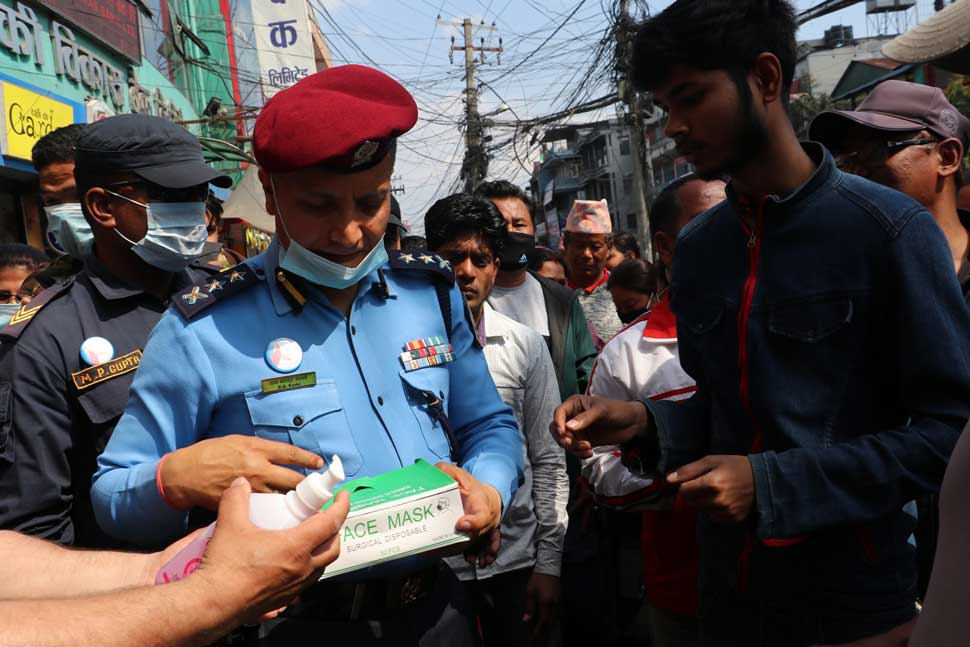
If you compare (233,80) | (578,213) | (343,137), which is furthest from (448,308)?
(233,80)

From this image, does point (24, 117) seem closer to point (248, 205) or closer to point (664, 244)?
point (248, 205)

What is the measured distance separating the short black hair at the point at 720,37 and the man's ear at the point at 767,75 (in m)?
0.02

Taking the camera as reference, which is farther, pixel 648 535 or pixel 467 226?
pixel 467 226

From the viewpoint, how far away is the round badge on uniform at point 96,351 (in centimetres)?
218

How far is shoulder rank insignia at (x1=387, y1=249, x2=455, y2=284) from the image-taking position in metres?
2.04

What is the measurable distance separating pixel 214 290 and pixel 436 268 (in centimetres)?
57

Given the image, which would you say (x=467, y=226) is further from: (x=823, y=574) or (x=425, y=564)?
(x=823, y=574)

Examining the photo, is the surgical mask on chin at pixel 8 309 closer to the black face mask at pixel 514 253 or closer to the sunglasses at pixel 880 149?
the black face mask at pixel 514 253

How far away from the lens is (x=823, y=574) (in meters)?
1.72

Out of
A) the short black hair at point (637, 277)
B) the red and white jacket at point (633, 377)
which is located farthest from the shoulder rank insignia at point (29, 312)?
the short black hair at point (637, 277)

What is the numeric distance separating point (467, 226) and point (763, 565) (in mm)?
1998

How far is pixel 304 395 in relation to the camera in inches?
68.8

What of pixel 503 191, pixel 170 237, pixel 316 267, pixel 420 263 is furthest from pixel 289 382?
pixel 503 191

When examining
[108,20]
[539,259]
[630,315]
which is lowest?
[630,315]
